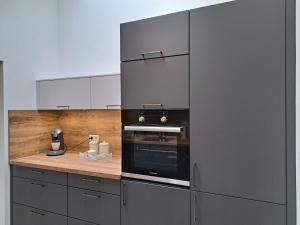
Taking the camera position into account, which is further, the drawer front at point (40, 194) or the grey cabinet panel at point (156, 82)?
the drawer front at point (40, 194)

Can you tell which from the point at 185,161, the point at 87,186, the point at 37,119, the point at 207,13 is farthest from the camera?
the point at 37,119

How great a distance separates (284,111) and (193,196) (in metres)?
0.86

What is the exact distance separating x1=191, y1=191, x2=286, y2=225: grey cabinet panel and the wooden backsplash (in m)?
1.48

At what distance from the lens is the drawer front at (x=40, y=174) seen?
2516mm

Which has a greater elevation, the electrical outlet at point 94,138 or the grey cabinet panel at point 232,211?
the electrical outlet at point 94,138

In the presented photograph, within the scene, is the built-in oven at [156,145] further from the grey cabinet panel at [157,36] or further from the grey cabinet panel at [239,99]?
the grey cabinet panel at [157,36]

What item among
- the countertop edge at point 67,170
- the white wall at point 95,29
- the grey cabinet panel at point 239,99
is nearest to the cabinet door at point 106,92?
the white wall at point 95,29

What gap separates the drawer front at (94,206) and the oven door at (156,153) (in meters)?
0.32

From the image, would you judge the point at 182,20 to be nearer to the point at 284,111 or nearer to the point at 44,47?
the point at 284,111

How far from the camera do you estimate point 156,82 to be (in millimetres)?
1973

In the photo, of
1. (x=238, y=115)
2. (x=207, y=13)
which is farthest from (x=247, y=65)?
(x=207, y=13)

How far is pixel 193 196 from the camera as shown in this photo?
1809 mm

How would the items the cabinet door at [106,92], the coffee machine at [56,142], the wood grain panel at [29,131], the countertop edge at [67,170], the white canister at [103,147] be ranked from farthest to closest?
the coffee machine at [56,142] → the white canister at [103,147] → the wood grain panel at [29,131] → the cabinet door at [106,92] → the countertop edge at [67,170]

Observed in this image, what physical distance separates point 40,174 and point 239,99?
219cm
